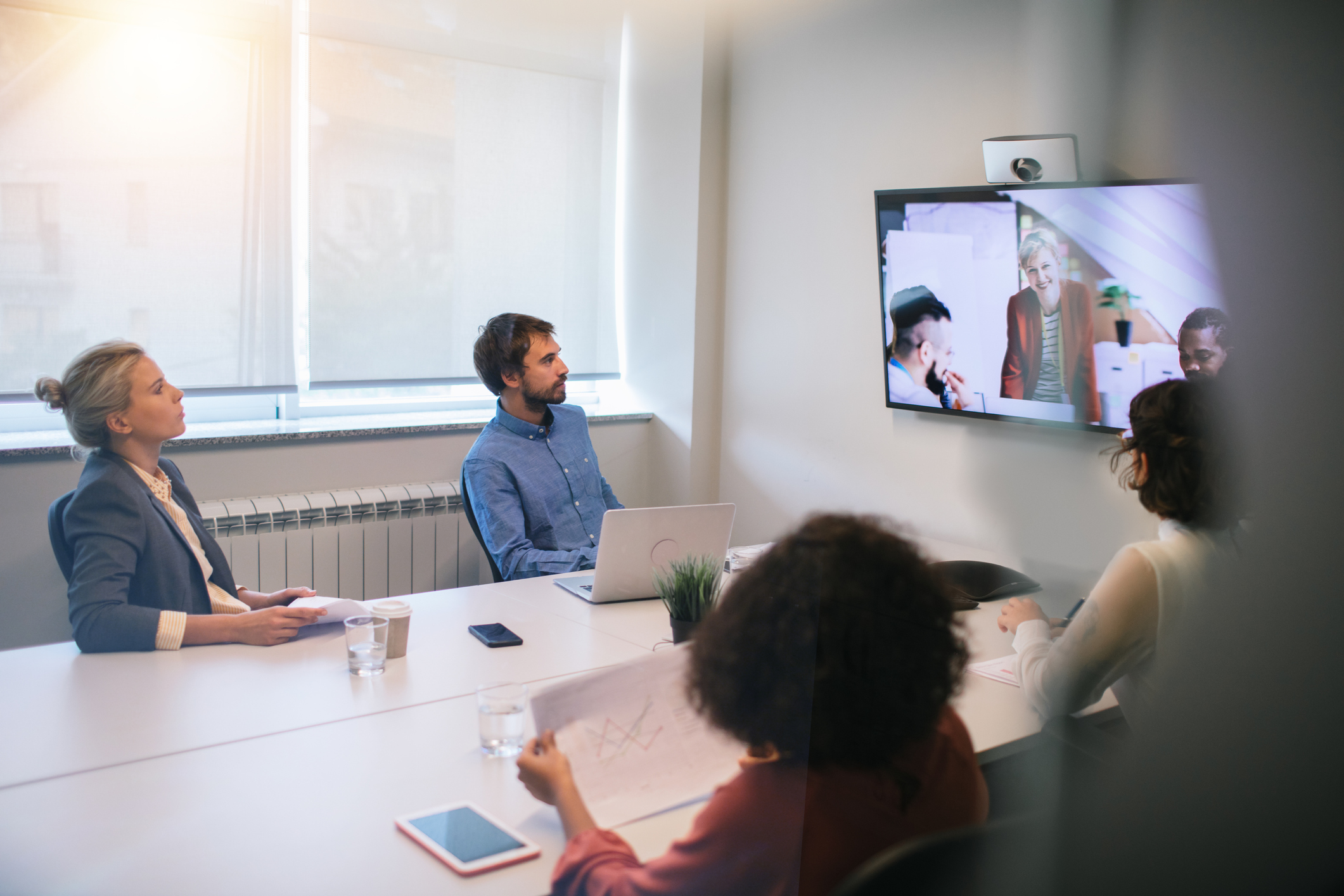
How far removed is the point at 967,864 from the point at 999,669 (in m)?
0.07

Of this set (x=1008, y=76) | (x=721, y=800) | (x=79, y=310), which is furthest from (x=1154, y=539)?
(x=79, y=310)

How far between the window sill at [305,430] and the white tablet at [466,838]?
1800mm

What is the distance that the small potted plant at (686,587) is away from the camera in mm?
1194

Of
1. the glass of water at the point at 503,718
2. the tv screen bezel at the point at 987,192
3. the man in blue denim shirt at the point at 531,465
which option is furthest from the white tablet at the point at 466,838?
the man in blue denim shirt at the point at 531,465

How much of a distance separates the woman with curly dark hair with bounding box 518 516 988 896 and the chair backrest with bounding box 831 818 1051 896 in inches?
0.4

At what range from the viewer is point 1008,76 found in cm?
33

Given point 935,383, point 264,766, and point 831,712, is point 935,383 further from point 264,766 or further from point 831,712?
point 264,766

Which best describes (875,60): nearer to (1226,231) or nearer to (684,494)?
(1226,231)

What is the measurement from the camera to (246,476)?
2703mm

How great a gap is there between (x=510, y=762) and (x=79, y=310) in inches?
87.5

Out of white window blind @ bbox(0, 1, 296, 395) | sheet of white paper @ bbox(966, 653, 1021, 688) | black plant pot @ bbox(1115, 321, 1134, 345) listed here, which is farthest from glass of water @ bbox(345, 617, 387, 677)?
white window blind @ bbox(0, 1, 296, 395)

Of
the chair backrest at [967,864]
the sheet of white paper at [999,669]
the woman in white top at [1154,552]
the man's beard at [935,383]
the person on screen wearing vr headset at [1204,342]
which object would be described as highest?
the person on screen wearing vr headset at [1204,342]

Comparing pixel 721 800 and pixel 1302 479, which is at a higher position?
pixel 1302 479

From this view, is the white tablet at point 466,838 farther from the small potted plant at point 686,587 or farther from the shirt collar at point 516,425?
the shirt collar at point 516,425
